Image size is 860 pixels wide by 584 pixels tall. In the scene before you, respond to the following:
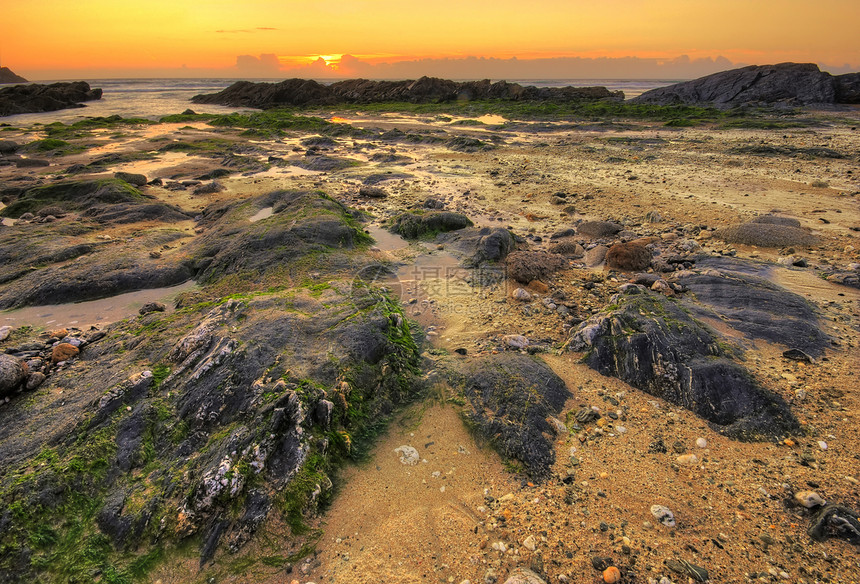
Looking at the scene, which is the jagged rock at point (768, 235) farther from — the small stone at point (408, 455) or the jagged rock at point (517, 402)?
the small stone at point (408, 455)

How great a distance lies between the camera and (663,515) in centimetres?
320

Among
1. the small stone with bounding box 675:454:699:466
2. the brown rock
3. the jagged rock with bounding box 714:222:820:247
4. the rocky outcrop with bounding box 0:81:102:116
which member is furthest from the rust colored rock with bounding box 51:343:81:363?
the rocky outcrop with bounding box 0:81:102:116

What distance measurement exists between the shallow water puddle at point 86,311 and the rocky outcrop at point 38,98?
186 ft

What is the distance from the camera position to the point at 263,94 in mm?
57781

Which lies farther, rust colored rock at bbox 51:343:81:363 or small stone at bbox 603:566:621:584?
rust colored rock at bbox 51:343:81:363

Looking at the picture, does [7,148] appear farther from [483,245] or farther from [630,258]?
[630,258]

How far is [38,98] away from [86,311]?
61952 millimetres

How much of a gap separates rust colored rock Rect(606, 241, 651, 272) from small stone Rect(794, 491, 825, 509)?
4858mm

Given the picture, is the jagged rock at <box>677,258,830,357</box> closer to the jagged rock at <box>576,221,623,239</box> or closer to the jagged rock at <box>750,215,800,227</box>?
the jagged rock at <box>576,221,623,239</box>

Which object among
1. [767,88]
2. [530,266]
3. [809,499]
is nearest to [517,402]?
[809,499]

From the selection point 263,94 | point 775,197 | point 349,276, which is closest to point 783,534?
point 349,276

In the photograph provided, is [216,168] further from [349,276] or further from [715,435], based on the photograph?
[715,435]

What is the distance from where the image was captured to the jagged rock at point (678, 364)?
4020 mm

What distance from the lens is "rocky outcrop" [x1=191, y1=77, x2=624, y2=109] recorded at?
5162 centimetres
